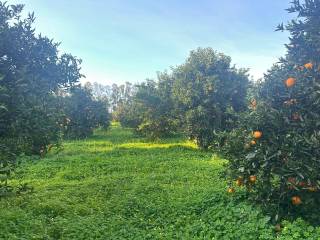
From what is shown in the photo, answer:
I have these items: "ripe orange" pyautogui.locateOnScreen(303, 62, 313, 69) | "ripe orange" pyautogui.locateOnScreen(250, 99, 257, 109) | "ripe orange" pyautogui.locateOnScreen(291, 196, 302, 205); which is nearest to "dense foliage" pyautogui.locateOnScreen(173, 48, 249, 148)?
"ripe orange" pyautogui.locateOnScreen(250, 99, 257, 109)

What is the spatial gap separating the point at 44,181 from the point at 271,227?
11.0 metres

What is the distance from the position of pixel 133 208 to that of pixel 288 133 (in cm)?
567

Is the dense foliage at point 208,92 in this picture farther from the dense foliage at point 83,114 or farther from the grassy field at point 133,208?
the dense foliage at point 83,114

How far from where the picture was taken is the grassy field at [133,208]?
10469mm

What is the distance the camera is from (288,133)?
9.98 metres

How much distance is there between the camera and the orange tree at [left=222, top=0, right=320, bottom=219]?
31.4 feet

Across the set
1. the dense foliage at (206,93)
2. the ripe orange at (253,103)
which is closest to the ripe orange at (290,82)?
the ripe orange at (253,103)

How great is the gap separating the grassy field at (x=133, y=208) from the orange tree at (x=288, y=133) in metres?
0.75

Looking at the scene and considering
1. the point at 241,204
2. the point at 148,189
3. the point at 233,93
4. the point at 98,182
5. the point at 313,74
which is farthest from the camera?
the point at 233,93

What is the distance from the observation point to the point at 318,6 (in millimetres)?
10711

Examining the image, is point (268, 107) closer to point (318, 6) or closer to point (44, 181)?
point (318, 6)

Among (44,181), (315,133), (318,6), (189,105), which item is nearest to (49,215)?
(44,181)

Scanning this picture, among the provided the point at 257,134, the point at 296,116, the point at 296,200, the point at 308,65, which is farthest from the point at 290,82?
the point at 296,200

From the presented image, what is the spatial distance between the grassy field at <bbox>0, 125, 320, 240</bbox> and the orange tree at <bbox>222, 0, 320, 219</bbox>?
748 mm
